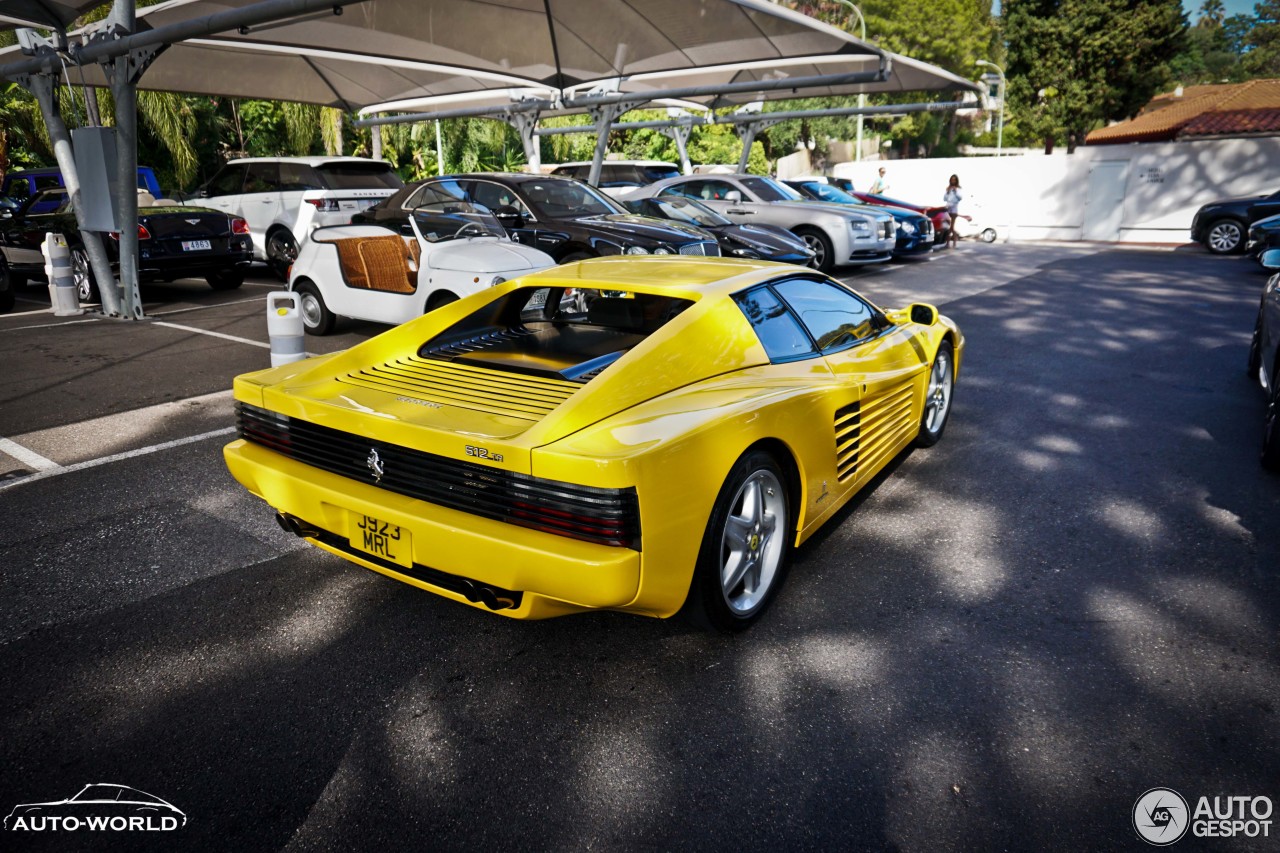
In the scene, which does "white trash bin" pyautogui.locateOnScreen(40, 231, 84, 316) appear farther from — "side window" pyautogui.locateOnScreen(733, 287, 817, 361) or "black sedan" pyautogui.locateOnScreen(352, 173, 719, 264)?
"side window" pyautogui.locateOnScreen(733, 287, 817, 361)

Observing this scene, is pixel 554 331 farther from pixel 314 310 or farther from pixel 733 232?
pixel 733 232

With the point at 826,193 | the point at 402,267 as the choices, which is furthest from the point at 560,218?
the point at 826,193

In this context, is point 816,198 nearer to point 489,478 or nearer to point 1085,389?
point 1085,389

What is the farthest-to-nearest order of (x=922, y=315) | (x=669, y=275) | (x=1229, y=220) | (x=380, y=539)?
(x=1229, y=220), (x=922, y=315), (x=669, y=275), (x=380, y=539)

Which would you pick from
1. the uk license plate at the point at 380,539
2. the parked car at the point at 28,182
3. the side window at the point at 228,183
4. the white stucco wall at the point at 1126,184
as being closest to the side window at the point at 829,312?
the uk license plate at the point at 380,539

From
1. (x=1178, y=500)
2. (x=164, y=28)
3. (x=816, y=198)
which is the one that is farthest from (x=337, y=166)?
(x=1178, y=500)

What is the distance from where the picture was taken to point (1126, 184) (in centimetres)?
2266

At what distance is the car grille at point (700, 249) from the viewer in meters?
9.69

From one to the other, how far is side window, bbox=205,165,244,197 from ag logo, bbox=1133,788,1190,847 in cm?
1460

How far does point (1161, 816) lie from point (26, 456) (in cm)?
600

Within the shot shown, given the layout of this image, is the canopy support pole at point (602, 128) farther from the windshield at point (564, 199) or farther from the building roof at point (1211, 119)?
the building roof at point (1211, 119)

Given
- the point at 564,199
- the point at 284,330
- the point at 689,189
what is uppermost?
the point at 689,189

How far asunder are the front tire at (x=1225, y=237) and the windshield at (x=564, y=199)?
1408 cm

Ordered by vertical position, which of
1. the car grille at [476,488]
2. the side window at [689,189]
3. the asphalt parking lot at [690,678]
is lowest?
the asphalt parking lot at [690,678]
